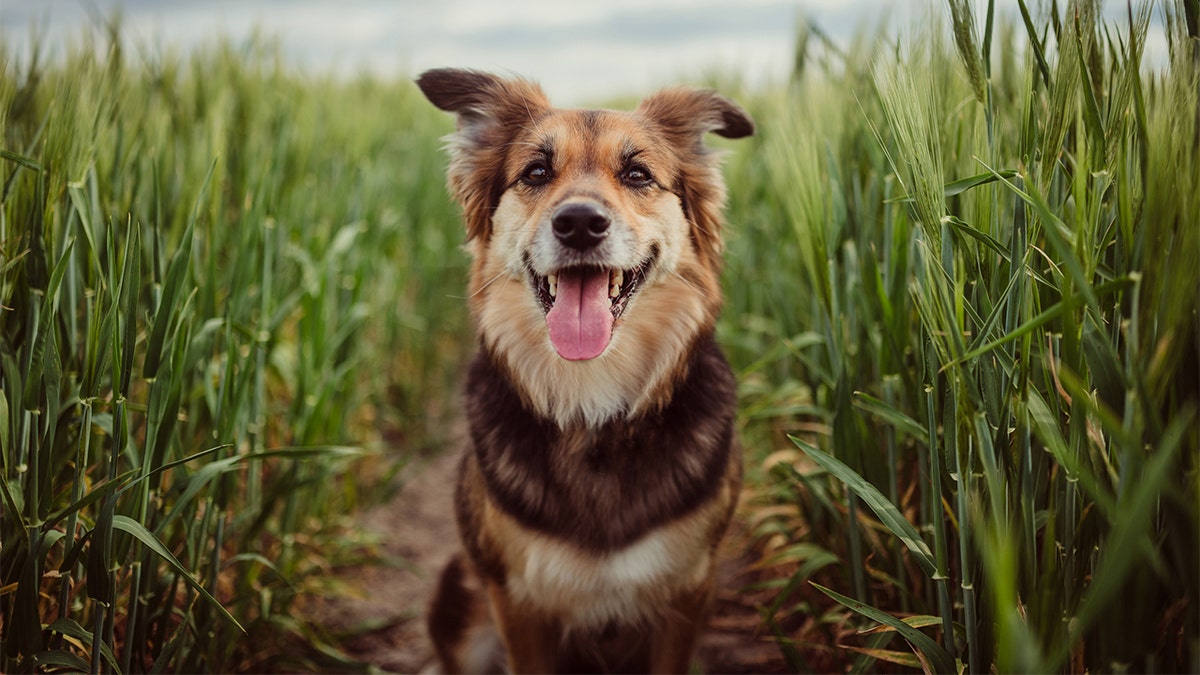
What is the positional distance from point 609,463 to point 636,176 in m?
0.86

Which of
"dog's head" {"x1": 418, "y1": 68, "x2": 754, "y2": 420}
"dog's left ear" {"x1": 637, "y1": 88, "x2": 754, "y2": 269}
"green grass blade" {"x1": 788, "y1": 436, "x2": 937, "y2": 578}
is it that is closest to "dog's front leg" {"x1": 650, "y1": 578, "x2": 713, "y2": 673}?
"dog's head" {"x1": 418, "y1": 68, "x2": 754, "y2": 420}

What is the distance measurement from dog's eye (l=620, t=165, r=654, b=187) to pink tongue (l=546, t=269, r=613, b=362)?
339 millimetres

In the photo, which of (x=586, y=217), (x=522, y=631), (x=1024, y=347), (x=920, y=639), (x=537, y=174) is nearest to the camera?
(x=1024, y=347)

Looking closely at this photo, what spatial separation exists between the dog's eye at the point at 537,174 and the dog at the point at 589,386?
0.04ft

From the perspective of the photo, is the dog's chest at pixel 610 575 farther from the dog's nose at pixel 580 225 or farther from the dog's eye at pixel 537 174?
the dog's eye at pixel 537 174

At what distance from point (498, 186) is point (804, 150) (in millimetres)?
931

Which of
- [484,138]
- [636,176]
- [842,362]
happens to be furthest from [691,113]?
[842,362]

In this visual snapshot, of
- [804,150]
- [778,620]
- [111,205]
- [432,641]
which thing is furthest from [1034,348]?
[111,205]

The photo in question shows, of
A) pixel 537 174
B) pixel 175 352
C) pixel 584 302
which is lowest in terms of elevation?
pixel 175 352

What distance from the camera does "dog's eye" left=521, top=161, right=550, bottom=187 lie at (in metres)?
2.23

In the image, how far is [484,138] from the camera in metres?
2.42

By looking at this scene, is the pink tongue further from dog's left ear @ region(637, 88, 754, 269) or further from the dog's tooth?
dog's left ear @ region(637, 88, 754, 269)

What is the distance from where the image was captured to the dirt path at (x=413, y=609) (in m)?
2.52

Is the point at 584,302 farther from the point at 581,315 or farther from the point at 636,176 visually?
the point at 636,176
